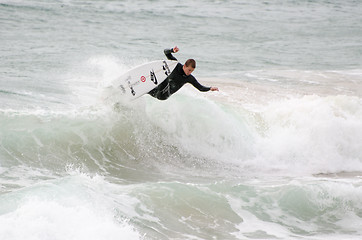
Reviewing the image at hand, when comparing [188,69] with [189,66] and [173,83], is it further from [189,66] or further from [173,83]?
[173,83]

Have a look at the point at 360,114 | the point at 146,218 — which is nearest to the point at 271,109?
the point at 360,114

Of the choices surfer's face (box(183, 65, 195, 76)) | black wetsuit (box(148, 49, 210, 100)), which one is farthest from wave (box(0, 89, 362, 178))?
surfer's face (box(183, 65, 195, 76))

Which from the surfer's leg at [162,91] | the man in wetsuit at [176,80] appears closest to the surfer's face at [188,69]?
the man in wetsuit at [176,80]

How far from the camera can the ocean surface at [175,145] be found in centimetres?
712

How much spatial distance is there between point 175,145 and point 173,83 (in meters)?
1.50

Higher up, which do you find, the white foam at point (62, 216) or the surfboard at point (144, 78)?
the surfboard at point (144, 78)

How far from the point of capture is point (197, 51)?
21.6 m

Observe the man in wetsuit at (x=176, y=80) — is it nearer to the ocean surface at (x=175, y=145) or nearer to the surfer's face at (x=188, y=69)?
the surfer's face at (x=188, y=69)

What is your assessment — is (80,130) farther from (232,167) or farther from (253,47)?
(253,47)

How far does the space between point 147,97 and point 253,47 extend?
12.4 meters

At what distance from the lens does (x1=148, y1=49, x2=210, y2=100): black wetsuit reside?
32.7ft

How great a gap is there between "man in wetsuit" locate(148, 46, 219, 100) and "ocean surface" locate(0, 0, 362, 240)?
818 millimetres

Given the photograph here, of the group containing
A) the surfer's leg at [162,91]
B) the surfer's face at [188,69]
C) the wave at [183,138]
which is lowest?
the wave at [183,138]

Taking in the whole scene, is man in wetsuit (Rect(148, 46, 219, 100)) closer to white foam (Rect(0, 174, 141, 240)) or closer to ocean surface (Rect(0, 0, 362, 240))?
ocean surface (Rect(0, 0, 362, 240))
